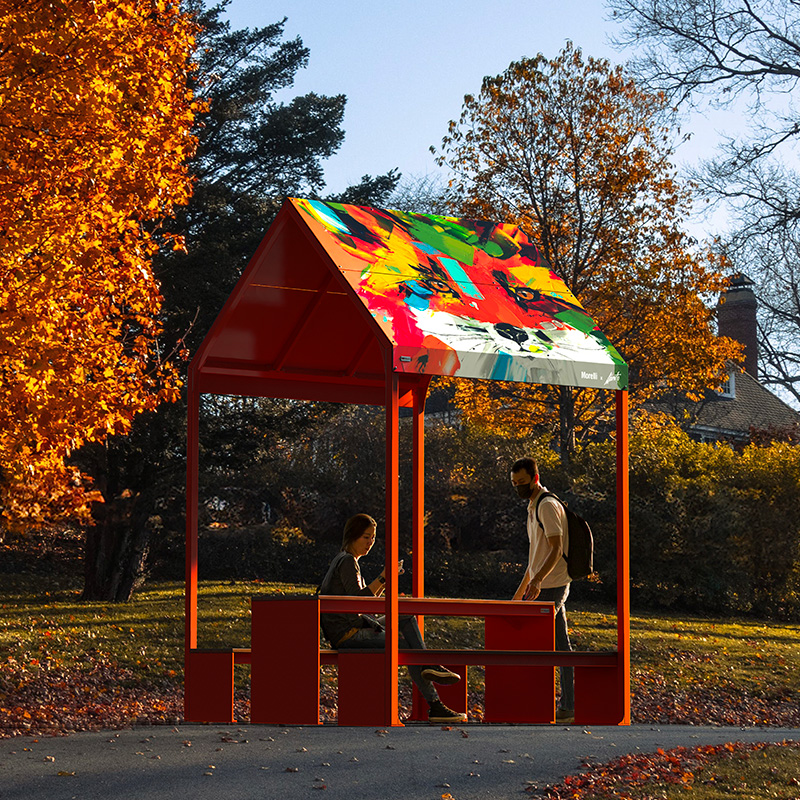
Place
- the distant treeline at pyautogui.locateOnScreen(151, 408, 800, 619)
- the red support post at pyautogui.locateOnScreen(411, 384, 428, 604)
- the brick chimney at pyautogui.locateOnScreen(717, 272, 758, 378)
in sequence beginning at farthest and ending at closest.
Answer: the brick chimney at pyautogui.locateOnScreen(717, 272, 758, 378) → the distant treeline at pyautogui.locateOnScreen(151, 408, 800, 619) → the red support post at pyautogui.locateOnScreen(411, 384, 428, 604)

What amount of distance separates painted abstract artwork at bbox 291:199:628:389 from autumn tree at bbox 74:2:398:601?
838cm

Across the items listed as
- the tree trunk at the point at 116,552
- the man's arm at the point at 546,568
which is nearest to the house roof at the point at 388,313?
the man's arm at the point at 546,568

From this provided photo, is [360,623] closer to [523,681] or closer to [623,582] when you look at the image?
[523,681]

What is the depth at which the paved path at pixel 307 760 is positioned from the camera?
7.11m

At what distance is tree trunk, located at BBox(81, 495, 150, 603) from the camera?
18531 mm

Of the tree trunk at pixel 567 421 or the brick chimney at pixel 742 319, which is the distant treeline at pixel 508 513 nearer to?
the tree trunk at pixel 567 421

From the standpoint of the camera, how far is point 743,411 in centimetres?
4078

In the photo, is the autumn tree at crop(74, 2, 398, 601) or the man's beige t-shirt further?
the autumn tree at crop(74, 2, 398, 601)

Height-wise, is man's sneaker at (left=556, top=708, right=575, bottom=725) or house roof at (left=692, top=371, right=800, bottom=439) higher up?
house roof at (left=692, top=371, right=800, bottom=439)

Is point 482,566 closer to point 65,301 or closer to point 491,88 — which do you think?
point 491,88

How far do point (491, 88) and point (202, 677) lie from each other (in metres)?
14.9

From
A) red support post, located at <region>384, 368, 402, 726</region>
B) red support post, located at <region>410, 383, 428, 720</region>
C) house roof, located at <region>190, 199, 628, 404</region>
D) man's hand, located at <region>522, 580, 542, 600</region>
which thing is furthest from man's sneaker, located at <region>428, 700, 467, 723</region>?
house roof, located at <region>190, 199, 628, 404</region>

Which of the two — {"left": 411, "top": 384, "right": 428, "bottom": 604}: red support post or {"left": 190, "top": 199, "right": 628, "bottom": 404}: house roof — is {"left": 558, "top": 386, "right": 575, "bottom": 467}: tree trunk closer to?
{"left": 411, "top": 384, "right": 428, "bottom": 604}: red support post

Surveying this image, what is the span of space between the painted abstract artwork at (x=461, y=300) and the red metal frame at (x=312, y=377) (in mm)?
204
